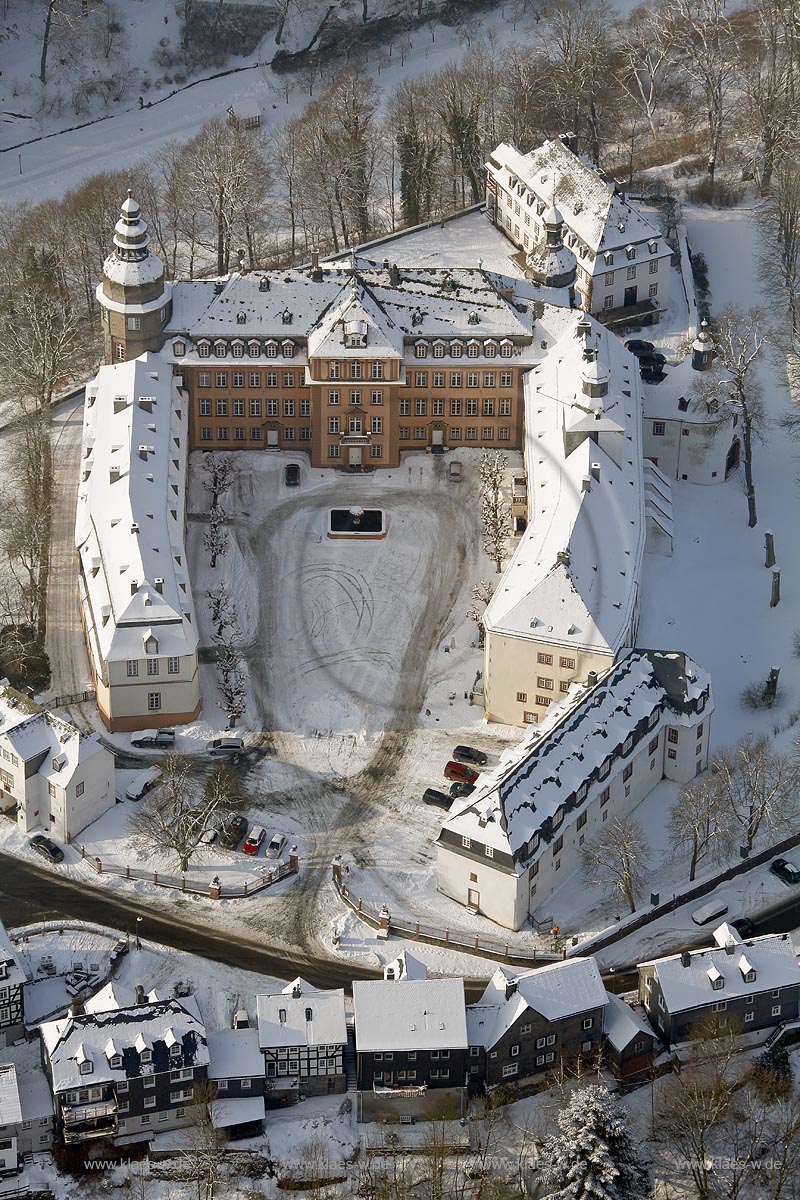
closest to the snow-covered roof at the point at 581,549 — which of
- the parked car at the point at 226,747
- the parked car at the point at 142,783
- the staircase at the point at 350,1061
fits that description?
the parked car at the point at 226,747

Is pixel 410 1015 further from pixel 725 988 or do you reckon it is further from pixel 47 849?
pixel 47 849

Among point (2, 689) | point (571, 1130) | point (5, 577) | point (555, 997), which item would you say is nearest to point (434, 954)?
point (555, 997)

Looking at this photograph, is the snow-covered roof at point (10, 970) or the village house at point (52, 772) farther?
the village house at point (52, 772)

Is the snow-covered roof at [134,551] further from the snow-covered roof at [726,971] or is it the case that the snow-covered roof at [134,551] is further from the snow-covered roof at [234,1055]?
the snow-covered roof at [726,971]

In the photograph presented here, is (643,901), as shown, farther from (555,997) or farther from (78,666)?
(78,666)

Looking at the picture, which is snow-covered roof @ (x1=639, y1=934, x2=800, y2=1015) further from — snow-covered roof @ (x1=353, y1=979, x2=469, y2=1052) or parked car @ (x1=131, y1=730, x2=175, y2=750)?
parked car @ (x1=131, y1=730, x2=175, y2=750)

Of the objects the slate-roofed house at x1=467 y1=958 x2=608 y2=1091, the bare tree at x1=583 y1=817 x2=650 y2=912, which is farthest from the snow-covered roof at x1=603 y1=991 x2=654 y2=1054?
the bare tree at x1=583 y1=817 x2=650 y2=912

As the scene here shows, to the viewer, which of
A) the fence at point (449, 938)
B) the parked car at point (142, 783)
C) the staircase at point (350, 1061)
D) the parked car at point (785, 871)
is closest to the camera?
the staircase at point (350, 1061)
